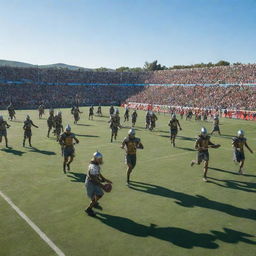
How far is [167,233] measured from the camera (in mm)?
7566

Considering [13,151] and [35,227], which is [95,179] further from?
[13,151]

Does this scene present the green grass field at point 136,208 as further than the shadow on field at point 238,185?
No

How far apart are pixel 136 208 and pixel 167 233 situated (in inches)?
67.0

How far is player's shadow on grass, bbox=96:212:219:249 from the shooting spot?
23.3 ft

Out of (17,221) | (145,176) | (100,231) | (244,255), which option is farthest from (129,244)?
(145,176)

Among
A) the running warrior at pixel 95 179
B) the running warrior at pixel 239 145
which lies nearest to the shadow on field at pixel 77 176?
the running warrior at pixel 95 179

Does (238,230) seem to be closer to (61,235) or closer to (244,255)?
(244,255)

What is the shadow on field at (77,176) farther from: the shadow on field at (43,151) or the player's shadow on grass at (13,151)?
the player's shadow on grass at (13,151)

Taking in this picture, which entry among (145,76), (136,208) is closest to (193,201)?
(136,208)

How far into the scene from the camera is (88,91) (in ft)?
226

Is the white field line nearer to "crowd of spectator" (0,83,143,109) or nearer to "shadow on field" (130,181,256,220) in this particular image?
"shadow on field" (130,181,256,220)

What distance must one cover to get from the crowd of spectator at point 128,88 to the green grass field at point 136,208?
3424cm

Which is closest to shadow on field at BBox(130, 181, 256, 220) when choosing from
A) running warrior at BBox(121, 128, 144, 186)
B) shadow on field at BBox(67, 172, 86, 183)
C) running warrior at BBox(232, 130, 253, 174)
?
running warrior at BBox(121, 128, 144, 186)

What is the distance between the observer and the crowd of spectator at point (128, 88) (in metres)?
51.4
